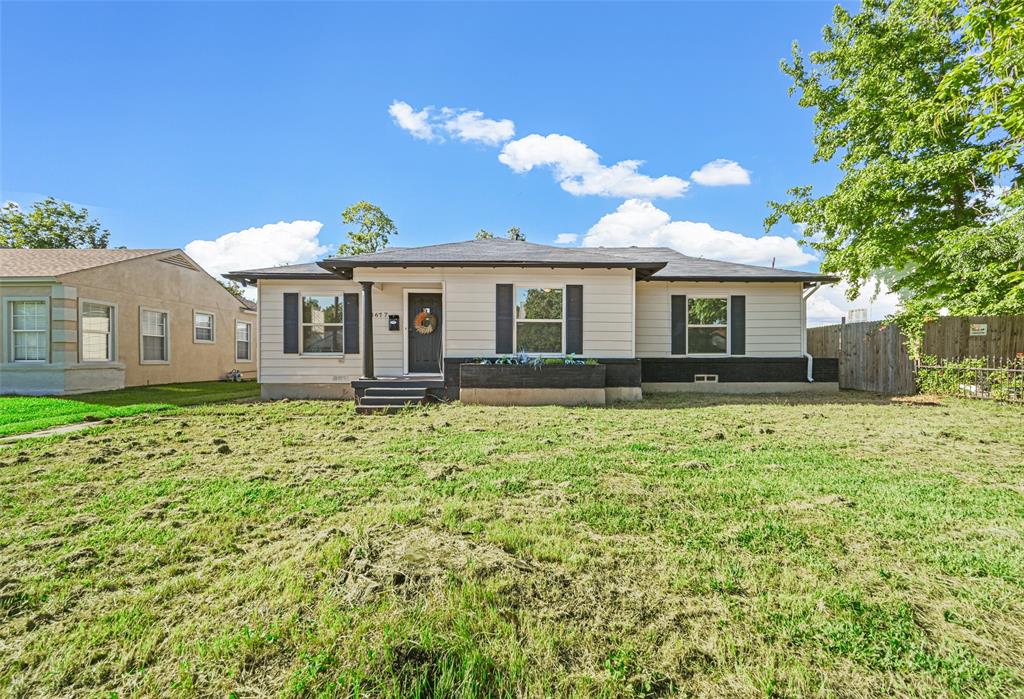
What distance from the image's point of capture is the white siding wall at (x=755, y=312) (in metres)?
10.7

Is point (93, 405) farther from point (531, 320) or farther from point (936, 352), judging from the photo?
point (936, 352)

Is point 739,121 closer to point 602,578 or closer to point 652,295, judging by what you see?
point 652,295

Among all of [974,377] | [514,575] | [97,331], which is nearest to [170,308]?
[97,331]

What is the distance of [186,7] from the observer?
780cm

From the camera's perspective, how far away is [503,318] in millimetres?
9188

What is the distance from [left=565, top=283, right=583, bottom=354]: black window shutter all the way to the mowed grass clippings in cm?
479

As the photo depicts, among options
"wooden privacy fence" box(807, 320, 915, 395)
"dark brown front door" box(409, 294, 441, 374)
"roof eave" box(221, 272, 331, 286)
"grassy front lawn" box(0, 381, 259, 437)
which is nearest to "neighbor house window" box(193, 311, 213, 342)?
"grassy front lawn" box(0, 381, 259, 437)

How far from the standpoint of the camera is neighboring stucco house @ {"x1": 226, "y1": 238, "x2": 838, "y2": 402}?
9117 mm

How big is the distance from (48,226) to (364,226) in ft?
51.2

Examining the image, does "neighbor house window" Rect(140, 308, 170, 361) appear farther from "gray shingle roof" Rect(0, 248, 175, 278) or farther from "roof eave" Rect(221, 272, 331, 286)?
"roof eave" Rect(221, 272, 331, 286)

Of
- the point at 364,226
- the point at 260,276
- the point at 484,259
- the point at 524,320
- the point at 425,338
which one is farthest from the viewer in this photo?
the point at 364,226

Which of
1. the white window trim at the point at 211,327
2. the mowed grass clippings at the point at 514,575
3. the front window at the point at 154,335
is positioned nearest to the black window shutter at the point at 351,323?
the mowed grass clippings at the point at 514,575

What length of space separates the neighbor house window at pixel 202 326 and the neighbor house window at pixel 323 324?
289 inches

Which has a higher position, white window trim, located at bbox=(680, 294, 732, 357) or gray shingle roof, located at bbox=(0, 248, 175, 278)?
gray shingle roof, located at bbox=(0, 248, 175, 278)
